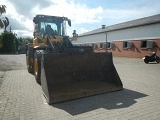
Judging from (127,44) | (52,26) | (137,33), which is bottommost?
(127,44)

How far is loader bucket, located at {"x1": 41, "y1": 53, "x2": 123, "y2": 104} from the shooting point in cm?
598

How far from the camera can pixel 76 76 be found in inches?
271

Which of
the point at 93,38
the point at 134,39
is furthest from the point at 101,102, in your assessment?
the point at 93,38

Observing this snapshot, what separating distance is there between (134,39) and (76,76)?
73.6 ft

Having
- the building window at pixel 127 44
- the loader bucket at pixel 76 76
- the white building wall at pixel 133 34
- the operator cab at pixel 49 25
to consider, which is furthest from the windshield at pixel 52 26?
the building window at pixel 127 44

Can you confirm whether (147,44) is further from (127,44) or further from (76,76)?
(76,76)

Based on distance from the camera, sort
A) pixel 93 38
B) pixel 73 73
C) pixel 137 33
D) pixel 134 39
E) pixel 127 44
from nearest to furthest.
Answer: pixel 73 73
pixel 137 33
pixel 134 39
pixel 127 44
pixel 93 38

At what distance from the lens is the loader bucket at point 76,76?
5.98 meters

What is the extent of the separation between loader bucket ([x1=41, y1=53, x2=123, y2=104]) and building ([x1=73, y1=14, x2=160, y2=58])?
1771cm

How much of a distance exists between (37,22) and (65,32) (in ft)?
4.84

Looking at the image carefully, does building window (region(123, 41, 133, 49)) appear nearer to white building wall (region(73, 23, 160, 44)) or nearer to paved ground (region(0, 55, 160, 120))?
white building wall (region(73, 23, 160, 44))

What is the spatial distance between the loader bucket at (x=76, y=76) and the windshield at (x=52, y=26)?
3.29m

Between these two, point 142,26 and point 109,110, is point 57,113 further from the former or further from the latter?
point 142,26

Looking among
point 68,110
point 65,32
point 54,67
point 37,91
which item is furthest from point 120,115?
point 65,32
